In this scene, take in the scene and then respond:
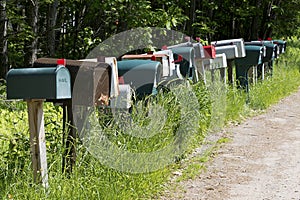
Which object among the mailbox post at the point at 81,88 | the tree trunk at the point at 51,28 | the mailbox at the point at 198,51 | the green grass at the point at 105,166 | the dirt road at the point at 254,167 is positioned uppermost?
the tree trunk at the point at 51,28

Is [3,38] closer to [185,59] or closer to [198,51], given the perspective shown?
[198,51]

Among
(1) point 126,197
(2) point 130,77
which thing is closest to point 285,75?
(2) point 130,77

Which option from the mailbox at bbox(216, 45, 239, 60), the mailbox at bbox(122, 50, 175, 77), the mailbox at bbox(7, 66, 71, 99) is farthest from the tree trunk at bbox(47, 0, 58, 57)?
the mailbox at bbox(7, 66, 71, 99)

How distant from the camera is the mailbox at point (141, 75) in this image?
538 centimetres

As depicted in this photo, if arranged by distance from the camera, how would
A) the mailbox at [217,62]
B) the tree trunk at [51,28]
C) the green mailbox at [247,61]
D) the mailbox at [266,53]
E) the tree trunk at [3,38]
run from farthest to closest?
the tree trunk at [51,28] → the mailbox at [266,53] → the tree trunk at [3,38] → the green mailbox at [247,61] → the mailbox at [217,62]

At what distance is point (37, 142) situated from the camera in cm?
404

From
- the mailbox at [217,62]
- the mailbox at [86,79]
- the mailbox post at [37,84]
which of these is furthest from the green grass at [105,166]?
the mailbox at [217,62]

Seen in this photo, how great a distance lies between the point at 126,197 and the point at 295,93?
789 cm

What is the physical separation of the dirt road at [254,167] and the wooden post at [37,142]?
48.9 inches

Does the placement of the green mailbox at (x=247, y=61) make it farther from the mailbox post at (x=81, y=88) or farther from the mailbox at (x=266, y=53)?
the mailbox post at (x=81, y=88)

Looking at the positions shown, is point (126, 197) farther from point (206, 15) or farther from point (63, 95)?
point (206, 15)

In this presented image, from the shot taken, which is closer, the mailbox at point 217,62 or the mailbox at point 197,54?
the mailbox at point 197,54

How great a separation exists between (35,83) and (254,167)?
9.23 feet

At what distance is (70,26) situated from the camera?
1295 centimetres
